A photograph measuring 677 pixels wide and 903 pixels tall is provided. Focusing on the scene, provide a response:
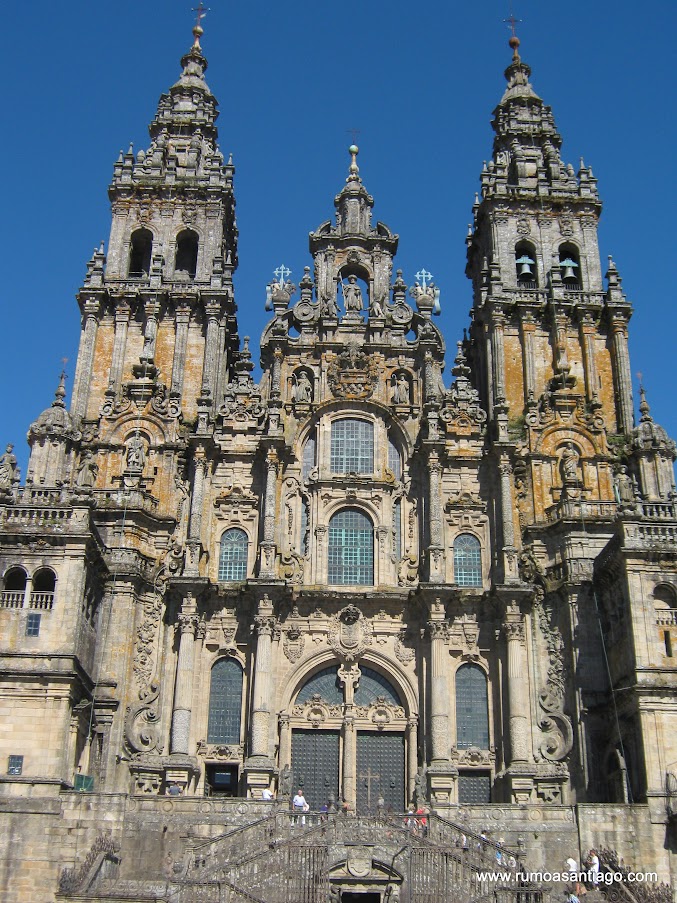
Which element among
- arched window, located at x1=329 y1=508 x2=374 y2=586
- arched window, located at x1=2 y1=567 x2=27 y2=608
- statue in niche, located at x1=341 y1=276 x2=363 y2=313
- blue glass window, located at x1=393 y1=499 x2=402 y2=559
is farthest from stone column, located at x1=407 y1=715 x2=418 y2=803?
statue in niche, located at x1=341 y1=276 x2=363 y2=313

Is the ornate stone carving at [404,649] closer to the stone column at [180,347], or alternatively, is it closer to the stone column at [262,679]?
the stone column at [262,679]

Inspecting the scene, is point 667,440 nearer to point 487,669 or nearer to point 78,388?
point 487,669

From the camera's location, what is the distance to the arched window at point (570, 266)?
4212 centimetres

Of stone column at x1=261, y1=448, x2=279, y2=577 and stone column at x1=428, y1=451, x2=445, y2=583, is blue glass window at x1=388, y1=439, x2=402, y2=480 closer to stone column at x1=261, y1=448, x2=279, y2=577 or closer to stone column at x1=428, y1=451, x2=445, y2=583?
stone column at x1=428, y1=451, x2=445, y2=583

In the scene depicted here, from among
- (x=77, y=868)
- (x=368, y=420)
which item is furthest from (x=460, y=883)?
(x=368, y=420)

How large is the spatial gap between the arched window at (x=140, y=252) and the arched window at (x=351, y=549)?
1304 cm

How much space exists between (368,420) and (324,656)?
8.58 metres

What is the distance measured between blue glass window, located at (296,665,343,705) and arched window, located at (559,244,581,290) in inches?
694

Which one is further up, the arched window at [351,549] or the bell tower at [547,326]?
the bell tower at [547,326]

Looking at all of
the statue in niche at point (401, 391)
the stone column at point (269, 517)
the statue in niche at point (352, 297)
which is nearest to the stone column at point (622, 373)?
the statue in niche at point (401, 391)

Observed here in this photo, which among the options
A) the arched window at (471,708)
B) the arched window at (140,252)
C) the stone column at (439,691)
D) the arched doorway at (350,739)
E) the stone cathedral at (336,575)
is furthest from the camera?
the arched window at (140,252)

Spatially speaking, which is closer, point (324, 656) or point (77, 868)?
point (77, 868)

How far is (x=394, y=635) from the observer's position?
3525 cm

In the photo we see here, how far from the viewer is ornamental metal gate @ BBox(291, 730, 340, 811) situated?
110ft
